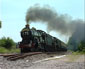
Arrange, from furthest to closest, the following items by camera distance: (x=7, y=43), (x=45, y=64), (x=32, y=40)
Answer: (x=7, y=43), (x=32, y=40), (x=45, y=64)

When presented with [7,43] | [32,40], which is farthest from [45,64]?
[7,43]

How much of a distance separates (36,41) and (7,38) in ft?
90.5

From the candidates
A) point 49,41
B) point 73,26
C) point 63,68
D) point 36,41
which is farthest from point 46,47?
point 63,68

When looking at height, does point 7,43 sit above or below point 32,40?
below

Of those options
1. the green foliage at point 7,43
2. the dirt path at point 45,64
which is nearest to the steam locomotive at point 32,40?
the dirt path at point 45,64

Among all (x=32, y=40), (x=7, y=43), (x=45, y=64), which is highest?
(x=32, y=40)

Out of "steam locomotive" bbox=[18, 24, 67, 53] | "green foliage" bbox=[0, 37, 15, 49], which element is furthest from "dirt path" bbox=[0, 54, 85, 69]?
"green foliage" bbox=[0, 37, 15, 49]

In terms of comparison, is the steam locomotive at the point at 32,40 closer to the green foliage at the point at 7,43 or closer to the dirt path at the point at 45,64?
the dirt path at the point at 45,64

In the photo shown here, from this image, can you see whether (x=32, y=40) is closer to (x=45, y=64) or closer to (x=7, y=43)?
(x=45, y=64)

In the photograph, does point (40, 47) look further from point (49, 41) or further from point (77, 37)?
point (77, 37)

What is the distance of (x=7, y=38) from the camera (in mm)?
49625

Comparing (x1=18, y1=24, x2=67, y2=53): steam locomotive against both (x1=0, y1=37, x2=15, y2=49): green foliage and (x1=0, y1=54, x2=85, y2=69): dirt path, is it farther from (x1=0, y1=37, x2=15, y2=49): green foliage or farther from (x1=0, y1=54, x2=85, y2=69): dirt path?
(x1=0, y1=37, x2=15, y2=49): green foliage

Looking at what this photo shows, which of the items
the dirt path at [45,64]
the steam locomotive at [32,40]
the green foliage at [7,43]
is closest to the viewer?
the dirt path at [45,64]

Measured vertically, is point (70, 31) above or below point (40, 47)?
above
